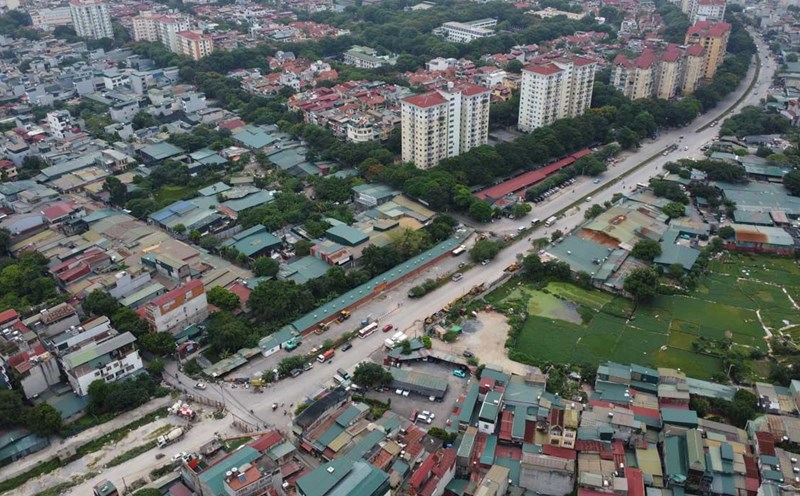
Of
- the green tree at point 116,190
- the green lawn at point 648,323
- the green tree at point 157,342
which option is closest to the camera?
the green tree at point 157,342

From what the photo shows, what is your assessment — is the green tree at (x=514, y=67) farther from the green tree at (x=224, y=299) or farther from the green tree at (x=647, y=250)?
the green tree at (x=224, y=299)

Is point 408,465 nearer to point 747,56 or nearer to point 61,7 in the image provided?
point 747,56

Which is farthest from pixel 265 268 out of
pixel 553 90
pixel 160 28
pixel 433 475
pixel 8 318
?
pixel 160 28

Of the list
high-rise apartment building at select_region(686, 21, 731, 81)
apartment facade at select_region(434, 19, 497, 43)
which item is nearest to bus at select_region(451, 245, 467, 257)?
high-rise apartment building at select_region(686, 21, 731, 81)

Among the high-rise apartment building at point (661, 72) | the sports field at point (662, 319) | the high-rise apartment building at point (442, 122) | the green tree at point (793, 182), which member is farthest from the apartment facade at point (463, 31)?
the sports field at point (662, 319)

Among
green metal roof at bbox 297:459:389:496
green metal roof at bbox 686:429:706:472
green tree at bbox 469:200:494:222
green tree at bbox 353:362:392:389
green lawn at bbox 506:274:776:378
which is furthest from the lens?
green tree at bbox 469:200:494:222

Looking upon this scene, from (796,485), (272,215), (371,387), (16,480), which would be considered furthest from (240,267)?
(796,485)

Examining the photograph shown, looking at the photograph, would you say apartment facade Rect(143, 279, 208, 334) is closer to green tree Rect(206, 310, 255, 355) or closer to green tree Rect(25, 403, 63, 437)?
green tree Rect(206, 310, 255, 355)
